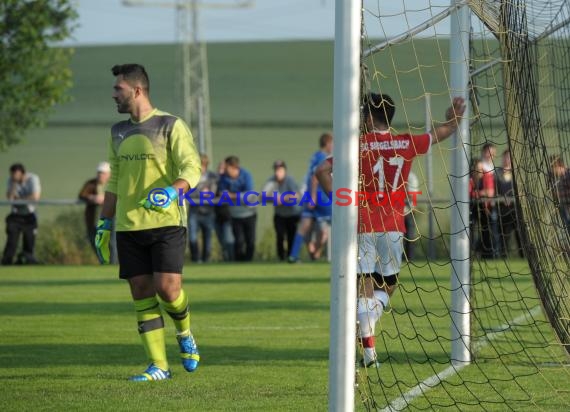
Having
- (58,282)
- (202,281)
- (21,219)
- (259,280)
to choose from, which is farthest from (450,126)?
(21,219)

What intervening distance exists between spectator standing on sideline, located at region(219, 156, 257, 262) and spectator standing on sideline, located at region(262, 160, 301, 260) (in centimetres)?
42

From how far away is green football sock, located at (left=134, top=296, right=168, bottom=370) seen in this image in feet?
25.6

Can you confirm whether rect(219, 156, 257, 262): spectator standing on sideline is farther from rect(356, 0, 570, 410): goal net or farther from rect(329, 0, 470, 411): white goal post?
rect(329, 0, 470, 411): white goal post

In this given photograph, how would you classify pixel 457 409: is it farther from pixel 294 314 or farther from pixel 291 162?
pixel 291 162

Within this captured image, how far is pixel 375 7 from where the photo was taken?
245 inches

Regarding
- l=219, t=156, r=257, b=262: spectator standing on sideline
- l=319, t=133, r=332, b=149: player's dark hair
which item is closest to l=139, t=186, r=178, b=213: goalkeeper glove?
l=319, t=133, r=332, b=149: player's dark hair

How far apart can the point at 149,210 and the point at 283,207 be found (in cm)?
1438

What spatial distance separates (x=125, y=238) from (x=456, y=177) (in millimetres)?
2418

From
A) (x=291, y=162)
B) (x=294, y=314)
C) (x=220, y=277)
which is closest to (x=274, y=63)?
(x=291, y=162)

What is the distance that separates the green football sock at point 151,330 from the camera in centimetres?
780

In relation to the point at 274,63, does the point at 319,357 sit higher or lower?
lower

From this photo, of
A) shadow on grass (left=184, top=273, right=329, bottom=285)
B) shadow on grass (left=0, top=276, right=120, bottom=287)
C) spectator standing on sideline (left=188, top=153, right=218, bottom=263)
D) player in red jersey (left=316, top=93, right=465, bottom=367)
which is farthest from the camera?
spectator standing on sideline (left=188, top=153, right=218, bottom=263)

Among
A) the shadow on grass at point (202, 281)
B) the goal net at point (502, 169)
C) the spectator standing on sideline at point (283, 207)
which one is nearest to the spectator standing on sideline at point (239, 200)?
the spectator standing on sideline at point (283, 207)

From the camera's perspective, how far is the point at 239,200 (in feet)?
71.4
